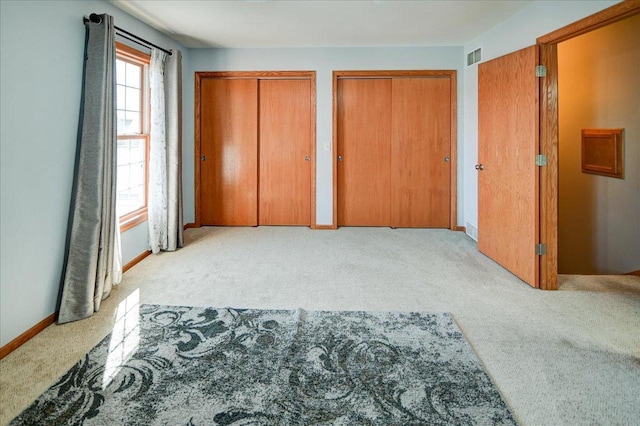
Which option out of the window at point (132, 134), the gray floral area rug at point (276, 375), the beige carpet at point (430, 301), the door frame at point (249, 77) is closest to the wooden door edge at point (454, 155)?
the beige carpet at point (430, 301)

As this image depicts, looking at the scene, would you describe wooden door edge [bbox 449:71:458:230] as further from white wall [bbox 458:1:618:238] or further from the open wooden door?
the open wooden door

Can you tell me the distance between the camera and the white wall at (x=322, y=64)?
5.57 metres

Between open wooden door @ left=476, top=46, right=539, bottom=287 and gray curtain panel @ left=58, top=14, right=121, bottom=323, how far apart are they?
3.40 meters

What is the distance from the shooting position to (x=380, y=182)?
5.85m

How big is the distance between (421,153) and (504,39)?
1834 millimetres

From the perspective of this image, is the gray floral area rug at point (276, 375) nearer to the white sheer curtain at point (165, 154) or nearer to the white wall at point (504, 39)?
the white sheer curtain at point (165, 154)

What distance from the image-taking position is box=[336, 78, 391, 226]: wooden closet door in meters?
5.76

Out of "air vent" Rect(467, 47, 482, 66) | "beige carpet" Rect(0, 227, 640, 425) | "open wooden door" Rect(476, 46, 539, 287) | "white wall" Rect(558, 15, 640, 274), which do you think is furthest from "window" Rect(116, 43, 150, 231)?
A: "white wall" Rect(558, 15, 640, 274)

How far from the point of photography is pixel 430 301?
3162 mm

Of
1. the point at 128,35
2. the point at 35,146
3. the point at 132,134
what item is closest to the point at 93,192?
the point at 35,146

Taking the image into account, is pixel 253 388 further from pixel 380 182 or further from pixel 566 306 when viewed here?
pixel 380 182

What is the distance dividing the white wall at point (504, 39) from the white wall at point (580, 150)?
0.94 metres

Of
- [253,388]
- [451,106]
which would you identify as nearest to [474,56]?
[451,106]

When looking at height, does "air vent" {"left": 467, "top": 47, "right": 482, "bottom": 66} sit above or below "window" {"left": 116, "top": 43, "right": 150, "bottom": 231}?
above
